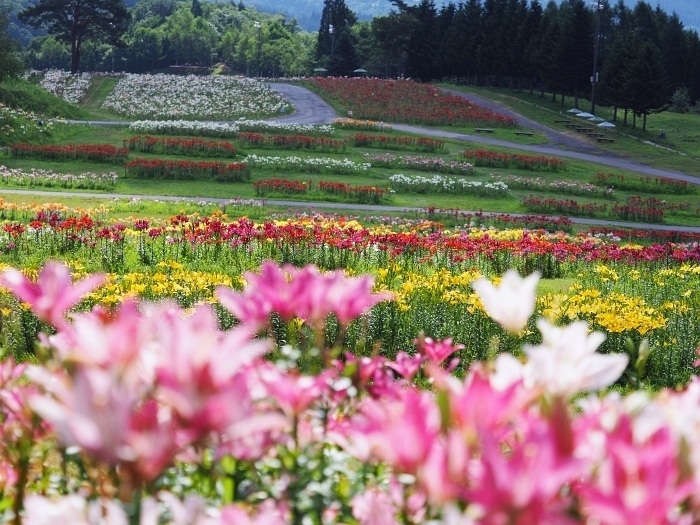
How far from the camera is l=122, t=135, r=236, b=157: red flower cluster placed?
88.6 ft

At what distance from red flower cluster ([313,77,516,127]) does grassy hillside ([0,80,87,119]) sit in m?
14.0

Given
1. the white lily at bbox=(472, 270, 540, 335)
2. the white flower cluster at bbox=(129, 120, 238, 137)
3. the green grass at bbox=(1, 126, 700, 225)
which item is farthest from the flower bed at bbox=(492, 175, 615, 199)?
the white lily at bbox=(472, 270, 540, 335)

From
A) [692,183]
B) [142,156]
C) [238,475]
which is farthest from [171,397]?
[692,183]

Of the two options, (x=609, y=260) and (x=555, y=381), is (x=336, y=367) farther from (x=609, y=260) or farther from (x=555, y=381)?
(x=609, y=260)

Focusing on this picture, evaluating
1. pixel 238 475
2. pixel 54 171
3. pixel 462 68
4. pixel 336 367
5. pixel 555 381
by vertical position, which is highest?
pixel 462 68

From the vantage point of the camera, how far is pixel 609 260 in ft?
37.1

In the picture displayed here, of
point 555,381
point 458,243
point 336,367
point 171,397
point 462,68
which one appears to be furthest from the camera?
point 462,68

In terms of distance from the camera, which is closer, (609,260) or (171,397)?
(171,397)

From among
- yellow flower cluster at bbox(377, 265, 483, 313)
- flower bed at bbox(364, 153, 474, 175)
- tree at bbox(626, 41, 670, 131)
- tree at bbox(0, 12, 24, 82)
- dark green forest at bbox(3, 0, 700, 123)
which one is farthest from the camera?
dark green forest at bbox(3, 0, 700, 123)

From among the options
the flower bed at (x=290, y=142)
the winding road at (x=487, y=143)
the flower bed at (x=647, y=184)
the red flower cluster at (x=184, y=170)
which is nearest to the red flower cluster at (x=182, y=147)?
the flower bed at (x=290, y=142)

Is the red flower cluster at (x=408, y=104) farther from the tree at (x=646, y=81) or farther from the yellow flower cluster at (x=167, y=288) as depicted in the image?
the yellow flower cluster at (x=167, y=288)

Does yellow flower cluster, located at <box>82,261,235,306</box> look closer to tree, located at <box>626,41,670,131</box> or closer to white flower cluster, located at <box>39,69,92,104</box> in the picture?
tree, located at <box>626,41,670,131</box>

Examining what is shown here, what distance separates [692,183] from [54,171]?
21336 millimetres

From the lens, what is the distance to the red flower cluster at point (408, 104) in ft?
134
